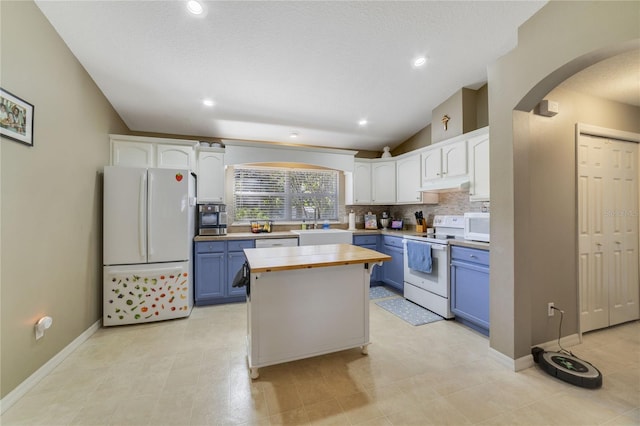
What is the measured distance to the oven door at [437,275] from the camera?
2.96 meters

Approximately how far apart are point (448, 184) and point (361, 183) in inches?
61.8

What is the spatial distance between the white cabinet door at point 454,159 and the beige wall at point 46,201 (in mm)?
4065

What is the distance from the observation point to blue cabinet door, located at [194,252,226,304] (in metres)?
3.36

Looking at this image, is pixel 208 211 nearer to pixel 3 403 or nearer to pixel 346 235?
pixel 346 235

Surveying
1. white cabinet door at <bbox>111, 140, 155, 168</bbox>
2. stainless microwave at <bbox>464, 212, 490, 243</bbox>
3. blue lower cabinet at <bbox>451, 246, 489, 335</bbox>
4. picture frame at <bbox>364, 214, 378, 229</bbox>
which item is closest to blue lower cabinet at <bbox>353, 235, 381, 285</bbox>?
picture frame at <bbox>364, 214, 378, 229</bbox>

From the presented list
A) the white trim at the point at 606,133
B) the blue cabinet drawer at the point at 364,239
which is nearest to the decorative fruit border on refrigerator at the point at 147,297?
the blue cabinet drawer at the point at 364,239

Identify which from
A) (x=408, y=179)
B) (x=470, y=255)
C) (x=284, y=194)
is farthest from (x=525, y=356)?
(x=284, y=194)

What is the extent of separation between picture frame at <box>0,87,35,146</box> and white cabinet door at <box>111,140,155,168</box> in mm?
1330

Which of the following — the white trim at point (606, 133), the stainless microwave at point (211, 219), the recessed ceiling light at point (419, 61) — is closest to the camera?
the white trim at point (606, 133)

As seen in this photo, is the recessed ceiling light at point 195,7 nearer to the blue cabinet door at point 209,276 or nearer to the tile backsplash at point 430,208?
the blue cabinet door at point 209,276

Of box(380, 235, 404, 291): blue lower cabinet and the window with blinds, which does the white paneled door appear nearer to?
box(380, 235, 404, 291): blue lower cabinet

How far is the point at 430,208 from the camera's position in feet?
13.5

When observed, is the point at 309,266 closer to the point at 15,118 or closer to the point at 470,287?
the point at 470,287

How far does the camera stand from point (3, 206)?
1.62 meters
